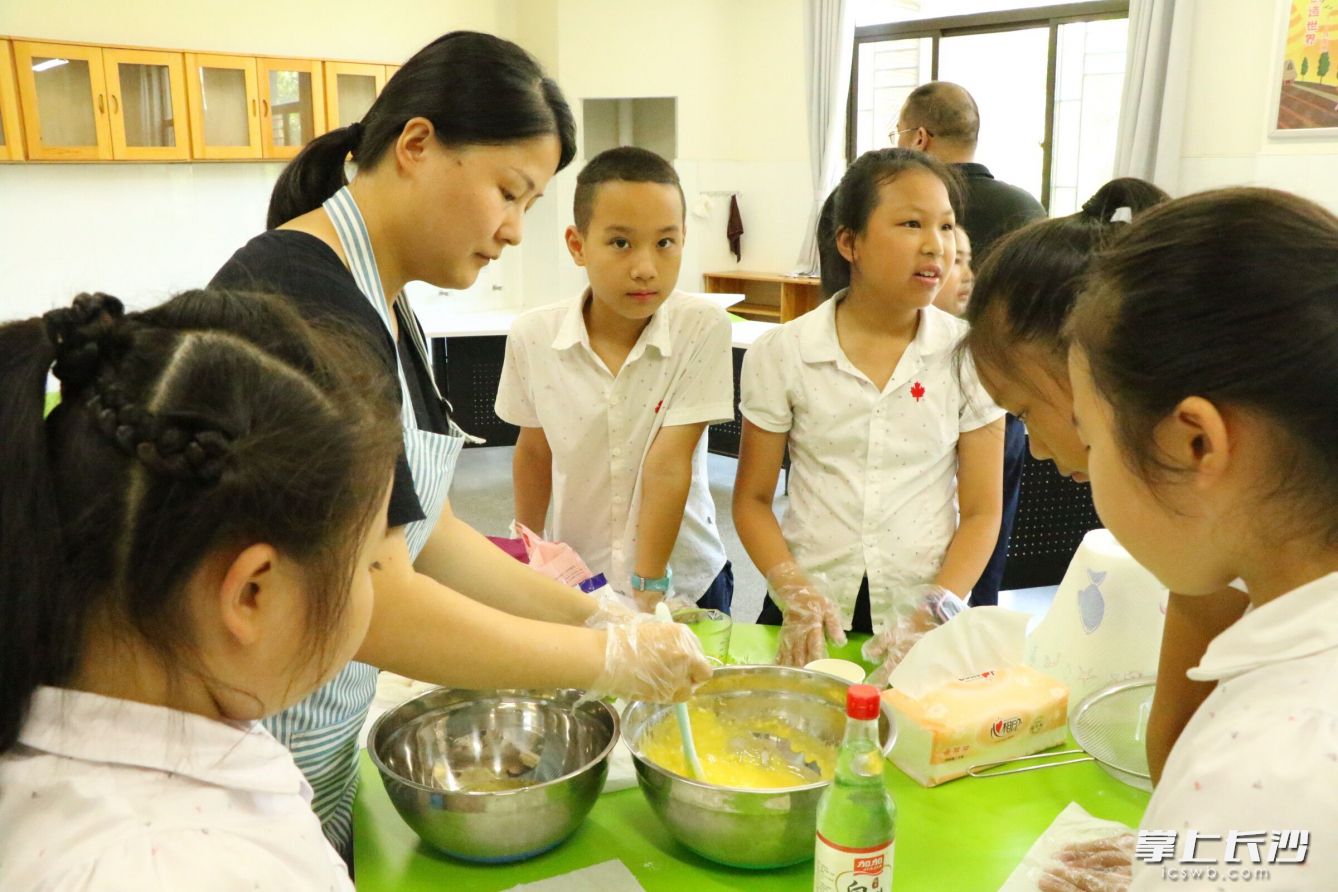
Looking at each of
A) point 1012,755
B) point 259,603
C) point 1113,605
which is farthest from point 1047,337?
point 259,603

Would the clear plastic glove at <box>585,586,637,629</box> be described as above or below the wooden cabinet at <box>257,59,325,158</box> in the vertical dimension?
below

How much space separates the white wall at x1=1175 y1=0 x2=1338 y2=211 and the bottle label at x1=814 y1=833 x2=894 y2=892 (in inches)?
169

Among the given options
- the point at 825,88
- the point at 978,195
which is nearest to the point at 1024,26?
the point at 825,88

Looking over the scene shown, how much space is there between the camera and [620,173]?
1.88 metres

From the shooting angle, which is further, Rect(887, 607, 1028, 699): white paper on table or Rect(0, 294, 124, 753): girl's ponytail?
Rect(887, 607, 1028, 699): white paper on table

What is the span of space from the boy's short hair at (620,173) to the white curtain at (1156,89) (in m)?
3.69

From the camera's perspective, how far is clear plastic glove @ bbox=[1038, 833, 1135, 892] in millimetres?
942

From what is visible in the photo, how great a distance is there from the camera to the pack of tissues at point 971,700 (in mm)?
1138

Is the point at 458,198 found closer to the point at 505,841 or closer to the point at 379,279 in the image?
the point at 379,279

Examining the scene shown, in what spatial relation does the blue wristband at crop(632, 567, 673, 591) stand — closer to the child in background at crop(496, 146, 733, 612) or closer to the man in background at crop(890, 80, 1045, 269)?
the child in background at crop(496, 146, 733, 612)

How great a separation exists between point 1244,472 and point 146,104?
5.06 m

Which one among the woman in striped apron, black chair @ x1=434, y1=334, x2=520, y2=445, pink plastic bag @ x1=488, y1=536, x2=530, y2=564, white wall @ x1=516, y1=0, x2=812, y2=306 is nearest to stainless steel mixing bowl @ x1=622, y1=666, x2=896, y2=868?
the woman in striped apron

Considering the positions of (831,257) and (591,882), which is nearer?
(591,882)

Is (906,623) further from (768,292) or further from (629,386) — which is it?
(768,292)
